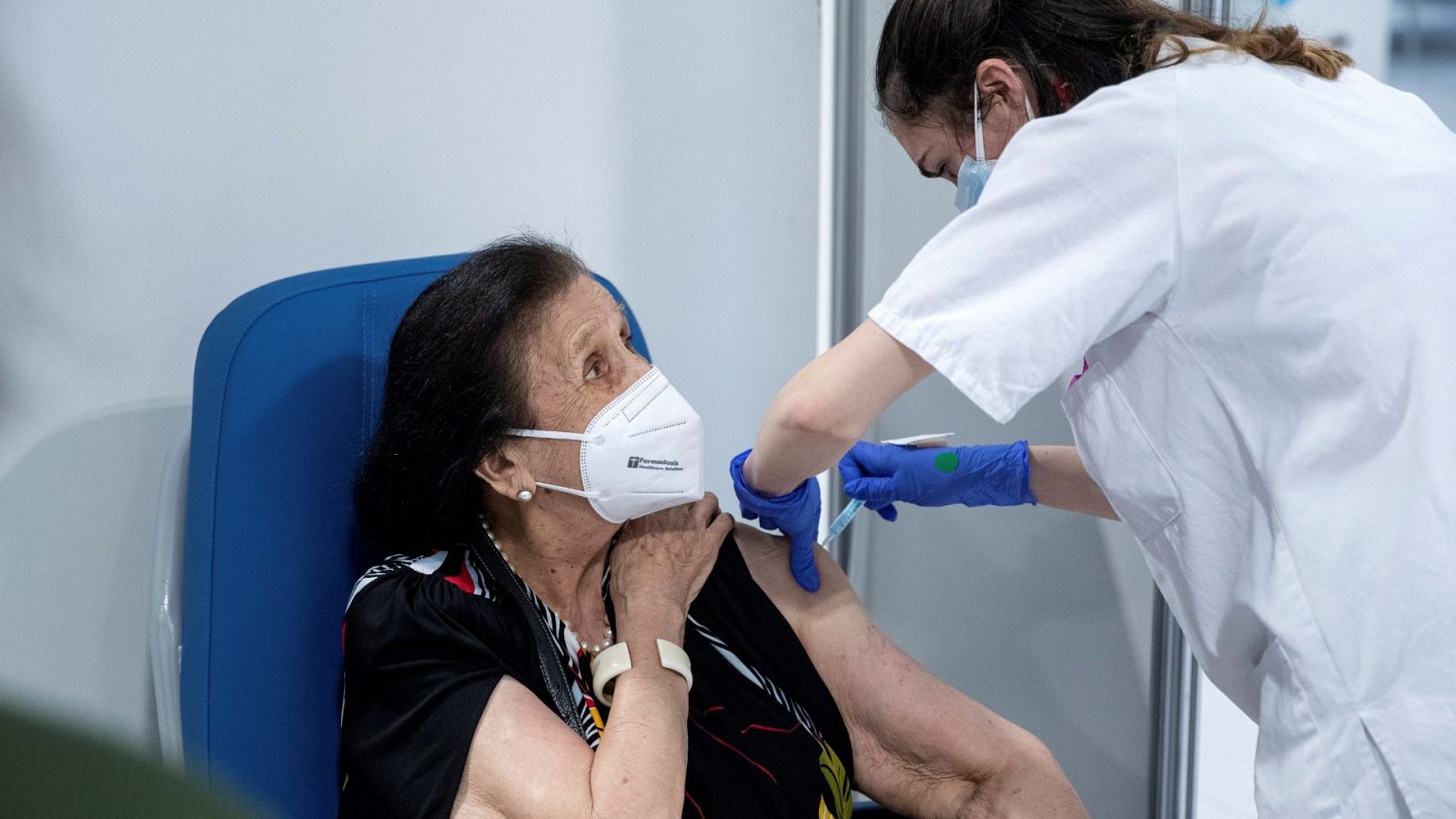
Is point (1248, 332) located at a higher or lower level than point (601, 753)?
higher

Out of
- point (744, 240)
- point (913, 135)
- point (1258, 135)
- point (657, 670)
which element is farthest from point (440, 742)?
point (744, 240)

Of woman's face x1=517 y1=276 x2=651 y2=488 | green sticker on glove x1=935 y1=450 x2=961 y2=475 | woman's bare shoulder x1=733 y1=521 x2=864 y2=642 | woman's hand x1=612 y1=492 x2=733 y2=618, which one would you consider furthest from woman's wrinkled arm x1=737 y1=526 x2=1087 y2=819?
woman's face x1=517 y1=276 x2=651 y2=488

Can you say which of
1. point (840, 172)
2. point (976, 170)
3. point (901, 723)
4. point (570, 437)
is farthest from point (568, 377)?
point (840, 172)

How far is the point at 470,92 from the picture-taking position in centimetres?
214

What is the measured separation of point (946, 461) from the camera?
1.93 metres

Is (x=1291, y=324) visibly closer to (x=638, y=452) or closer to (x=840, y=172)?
(x=638, y=452)

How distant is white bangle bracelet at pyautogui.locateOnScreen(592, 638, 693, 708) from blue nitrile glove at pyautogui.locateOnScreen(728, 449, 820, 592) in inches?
9.1

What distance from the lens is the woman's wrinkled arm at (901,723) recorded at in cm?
182

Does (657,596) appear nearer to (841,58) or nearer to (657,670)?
(657,670)

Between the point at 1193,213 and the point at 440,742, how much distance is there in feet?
3.17

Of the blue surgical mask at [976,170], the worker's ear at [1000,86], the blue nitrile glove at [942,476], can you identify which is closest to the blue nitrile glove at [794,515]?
the blue nitrile glove at [942,476]

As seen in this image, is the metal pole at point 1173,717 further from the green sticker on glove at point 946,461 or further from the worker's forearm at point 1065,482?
the green sticker on glove at point 946,461

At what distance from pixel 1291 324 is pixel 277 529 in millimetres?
1157

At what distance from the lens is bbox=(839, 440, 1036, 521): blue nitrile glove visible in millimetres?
1925
